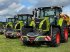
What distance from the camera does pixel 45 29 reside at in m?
16.9

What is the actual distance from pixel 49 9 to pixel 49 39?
310 centimetres

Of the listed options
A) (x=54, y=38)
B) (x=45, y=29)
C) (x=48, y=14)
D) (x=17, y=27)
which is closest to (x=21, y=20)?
(x=17, y=27)

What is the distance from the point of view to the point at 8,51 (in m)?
13.4

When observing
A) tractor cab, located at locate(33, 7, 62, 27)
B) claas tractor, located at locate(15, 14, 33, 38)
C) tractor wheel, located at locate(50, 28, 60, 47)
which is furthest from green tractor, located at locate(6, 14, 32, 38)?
tractor wheel, located at locate(50, 28, 60, 47)

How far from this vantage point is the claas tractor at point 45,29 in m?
16.2

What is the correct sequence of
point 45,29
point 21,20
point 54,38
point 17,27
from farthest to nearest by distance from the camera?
1. point 21,20
2. point 17,27
3. point 45,29
4. point 54,38

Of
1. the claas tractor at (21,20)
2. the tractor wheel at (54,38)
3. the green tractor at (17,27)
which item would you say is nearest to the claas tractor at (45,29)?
the tractor wheel at (54,38)

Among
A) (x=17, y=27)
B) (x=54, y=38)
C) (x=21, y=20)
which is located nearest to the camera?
(x=54, y=38)

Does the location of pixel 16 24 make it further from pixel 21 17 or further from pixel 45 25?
pixel 45 25

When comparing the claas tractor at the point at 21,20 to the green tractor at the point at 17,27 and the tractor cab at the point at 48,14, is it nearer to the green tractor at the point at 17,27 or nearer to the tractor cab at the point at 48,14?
the green tractor at the point at 17,27

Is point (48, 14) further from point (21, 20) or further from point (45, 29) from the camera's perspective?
point (21, 20)

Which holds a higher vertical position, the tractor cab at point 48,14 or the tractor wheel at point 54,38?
the tractor cab at point 48,14

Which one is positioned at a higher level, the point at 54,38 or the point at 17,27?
the point at 54,38

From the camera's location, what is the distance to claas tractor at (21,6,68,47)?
16.2 m
